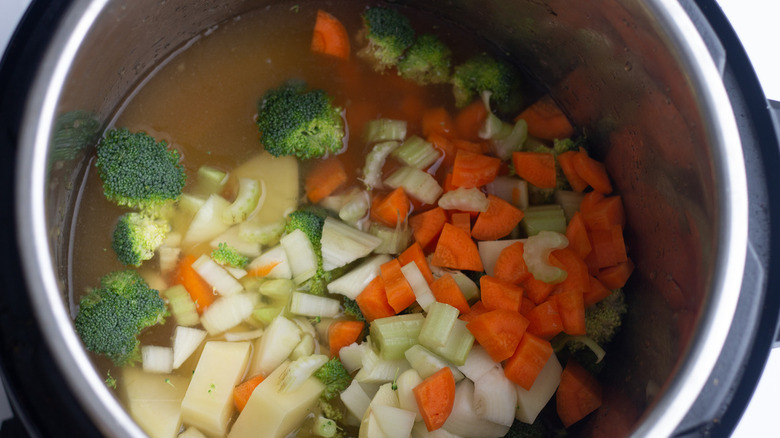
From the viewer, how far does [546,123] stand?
87.6 inches

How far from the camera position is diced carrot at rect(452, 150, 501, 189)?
208 centimetres

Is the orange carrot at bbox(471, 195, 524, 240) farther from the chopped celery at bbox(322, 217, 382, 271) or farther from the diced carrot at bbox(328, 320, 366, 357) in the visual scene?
the diced carrot at bbox(328, 320, 366, 357)

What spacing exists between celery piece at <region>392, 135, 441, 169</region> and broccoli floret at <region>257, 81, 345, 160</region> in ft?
0.77

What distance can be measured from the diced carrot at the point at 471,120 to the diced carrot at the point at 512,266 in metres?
0.46

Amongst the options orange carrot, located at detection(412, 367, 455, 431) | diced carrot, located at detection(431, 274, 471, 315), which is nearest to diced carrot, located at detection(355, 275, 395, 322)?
diced carrot, located at detection(431, 274, 471, 315)

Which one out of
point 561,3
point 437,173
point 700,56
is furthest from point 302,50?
point 700,56

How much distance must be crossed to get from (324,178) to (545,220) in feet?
2.60

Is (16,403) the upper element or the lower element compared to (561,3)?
lower

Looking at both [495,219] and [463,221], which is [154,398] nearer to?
[463,221]

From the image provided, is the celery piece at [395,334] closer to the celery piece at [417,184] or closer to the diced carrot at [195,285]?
the celery piece at [417,184]

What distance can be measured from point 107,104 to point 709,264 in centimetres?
184

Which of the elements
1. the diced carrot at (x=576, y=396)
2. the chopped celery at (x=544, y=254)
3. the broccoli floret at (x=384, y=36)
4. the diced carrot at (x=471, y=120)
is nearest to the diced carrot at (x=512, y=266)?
the chopped celery at (x=544, y=254)

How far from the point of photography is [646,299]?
188 centimetres

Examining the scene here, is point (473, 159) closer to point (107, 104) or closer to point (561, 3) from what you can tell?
point (561, 3)
